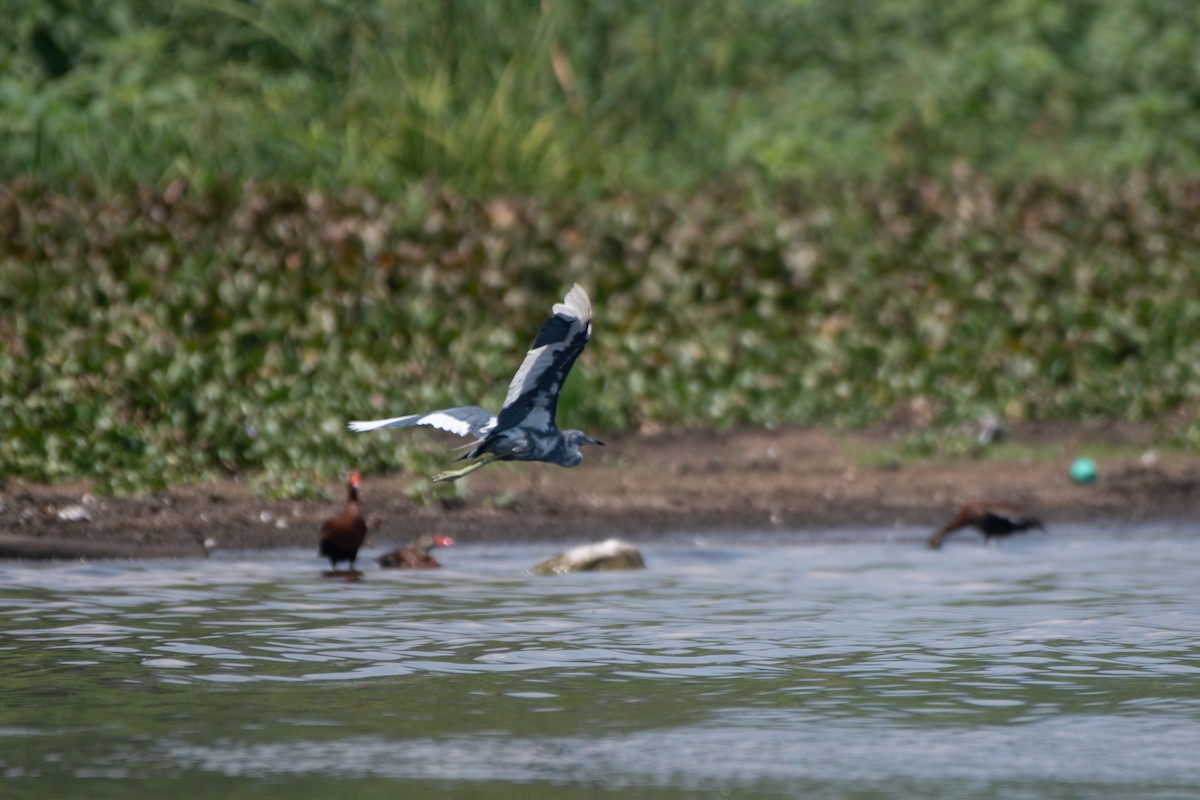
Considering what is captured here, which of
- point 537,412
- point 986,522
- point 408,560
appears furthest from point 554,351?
point 986,522

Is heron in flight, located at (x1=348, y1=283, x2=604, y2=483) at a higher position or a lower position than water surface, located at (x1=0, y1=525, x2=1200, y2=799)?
higher

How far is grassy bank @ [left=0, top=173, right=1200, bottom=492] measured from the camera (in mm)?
13055

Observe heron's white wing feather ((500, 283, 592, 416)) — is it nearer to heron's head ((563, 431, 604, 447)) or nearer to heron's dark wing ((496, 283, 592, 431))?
heron's dark wing ((496, 283, 592, 431))

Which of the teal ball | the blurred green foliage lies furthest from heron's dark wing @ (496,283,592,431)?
the blurred green foliage

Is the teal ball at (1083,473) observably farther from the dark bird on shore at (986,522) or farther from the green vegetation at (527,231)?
the dark bird on shore at (986,522)

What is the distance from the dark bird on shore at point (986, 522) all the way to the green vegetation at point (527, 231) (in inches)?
106

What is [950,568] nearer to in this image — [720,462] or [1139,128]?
[720,462]

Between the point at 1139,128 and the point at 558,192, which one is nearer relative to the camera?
the point at 558,192

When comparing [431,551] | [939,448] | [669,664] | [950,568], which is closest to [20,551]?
[431,551]

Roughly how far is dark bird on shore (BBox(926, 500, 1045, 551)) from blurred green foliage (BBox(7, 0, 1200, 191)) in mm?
5267

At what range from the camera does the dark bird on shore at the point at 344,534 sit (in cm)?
1038

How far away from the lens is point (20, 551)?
10.8 m

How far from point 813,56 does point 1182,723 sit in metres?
12.8

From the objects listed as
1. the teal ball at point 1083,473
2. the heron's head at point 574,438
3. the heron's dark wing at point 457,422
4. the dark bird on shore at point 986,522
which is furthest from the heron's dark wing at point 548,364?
the teal ball at point 1083,473
